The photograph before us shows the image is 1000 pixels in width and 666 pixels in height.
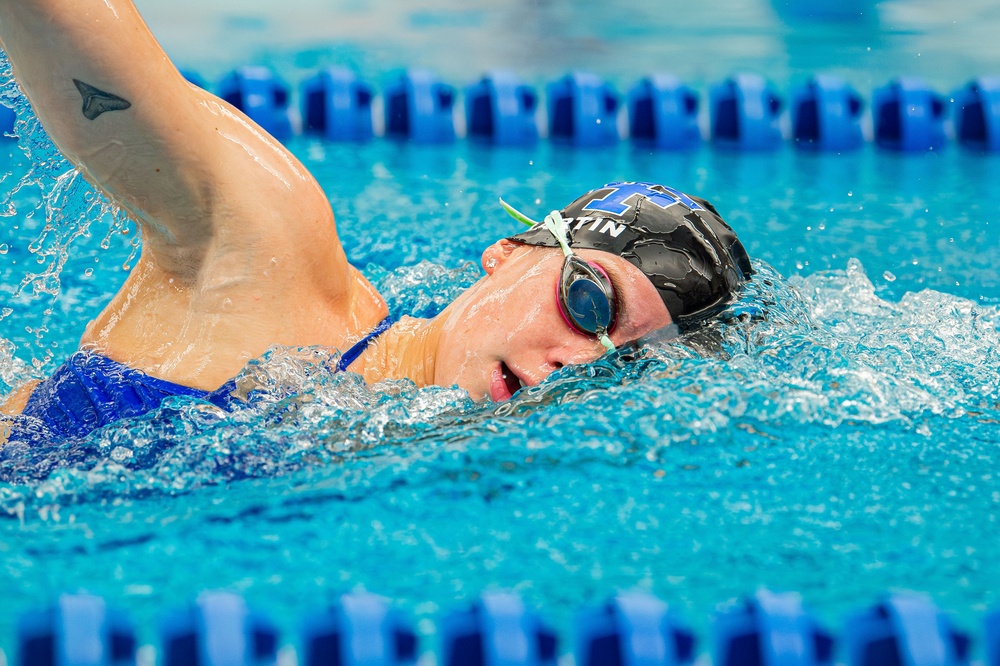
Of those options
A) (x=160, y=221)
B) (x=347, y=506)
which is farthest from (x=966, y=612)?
(x=160, y=221)

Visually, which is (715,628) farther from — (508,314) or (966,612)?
(508,314)

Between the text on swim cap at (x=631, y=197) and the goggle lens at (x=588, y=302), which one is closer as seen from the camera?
the goggle lens at (x=588, y=302)

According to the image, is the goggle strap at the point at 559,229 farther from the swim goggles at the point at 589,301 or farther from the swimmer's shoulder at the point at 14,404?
the swimmer's shoulder at the point at 14,404

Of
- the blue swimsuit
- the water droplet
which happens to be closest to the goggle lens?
the blue swimsuit

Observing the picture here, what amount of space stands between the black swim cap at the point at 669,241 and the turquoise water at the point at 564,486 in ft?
0.22

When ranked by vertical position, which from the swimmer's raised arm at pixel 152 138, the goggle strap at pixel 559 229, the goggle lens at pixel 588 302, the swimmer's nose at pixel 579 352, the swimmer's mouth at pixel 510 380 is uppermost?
the swimmer's raised arm at pixel 152 138

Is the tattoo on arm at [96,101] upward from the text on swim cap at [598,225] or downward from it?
upward

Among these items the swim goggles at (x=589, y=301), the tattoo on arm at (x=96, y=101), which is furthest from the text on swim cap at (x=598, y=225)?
the tattoo on arm at (x=96, y=101)

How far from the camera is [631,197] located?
79.6 inches

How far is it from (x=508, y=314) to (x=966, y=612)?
0.87 meters

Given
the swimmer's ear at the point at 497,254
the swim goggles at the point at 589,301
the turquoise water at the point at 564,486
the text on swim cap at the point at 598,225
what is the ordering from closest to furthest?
the turquoise water at the point at 564,486
the swim goggles at the point at 589,301
the text on swim cap at the point at 598,225
the swimmer's ear at the point at 497,254

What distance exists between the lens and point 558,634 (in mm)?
1609

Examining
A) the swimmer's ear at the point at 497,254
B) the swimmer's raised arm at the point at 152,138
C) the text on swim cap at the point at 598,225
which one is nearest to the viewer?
the swimmer's raised arm at the point at 152,138

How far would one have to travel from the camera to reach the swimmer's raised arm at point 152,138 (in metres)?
1.46
